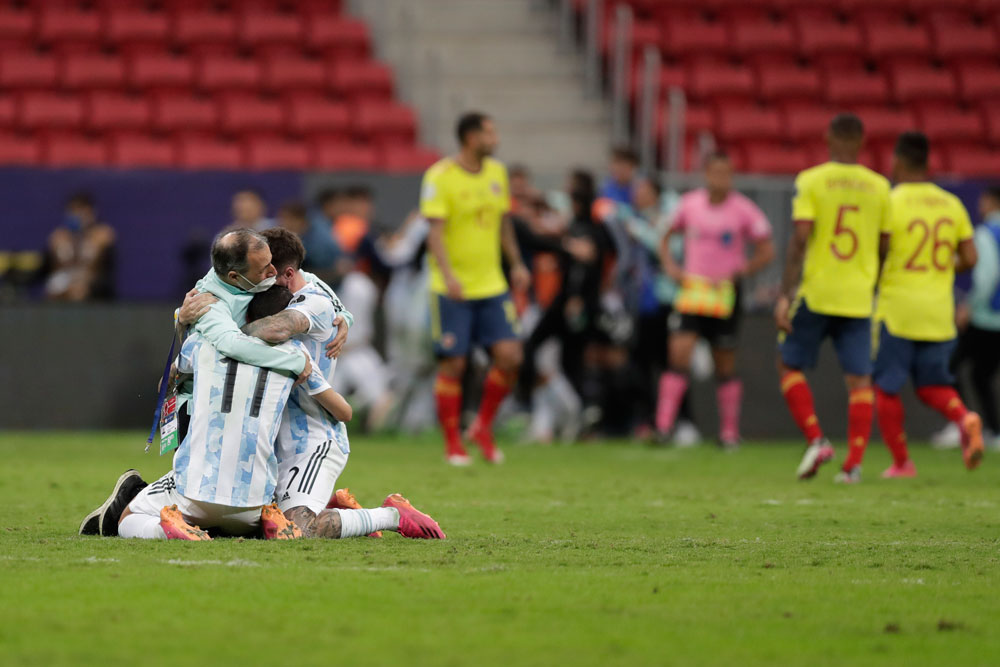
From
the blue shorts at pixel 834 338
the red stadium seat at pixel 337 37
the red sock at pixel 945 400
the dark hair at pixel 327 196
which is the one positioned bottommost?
the red sock at pixel 945 400

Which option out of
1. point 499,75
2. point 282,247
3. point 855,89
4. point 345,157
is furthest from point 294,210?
point 855,89

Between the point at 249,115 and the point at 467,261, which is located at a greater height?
the point at 249,115

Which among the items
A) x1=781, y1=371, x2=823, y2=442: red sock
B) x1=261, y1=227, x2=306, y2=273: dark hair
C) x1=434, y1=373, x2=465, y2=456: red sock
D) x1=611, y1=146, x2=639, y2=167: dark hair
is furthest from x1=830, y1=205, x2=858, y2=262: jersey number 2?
x1=611, y1=146, x2=639, y2=167: dark hair

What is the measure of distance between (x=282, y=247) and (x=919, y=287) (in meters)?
5.05

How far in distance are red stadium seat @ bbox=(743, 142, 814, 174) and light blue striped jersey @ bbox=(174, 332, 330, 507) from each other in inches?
511

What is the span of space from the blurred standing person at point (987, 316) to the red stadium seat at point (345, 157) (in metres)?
6.69

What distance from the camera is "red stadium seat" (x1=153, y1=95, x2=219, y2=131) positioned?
1702 cm

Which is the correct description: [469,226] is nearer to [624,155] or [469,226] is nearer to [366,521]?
[624,155]

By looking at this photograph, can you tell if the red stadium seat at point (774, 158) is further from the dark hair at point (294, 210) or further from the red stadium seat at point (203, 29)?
the dark hair at point (294, 210)

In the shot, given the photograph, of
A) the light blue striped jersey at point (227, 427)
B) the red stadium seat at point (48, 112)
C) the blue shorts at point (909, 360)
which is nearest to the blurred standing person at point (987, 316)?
the blue shorts at point (909, 360)

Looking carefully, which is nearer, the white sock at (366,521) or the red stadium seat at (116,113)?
the white sock at (366,521)

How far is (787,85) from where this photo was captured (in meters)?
19.2

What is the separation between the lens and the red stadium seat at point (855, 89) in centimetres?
1933

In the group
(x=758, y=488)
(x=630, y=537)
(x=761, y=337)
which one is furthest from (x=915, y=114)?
(x=630, y=537)
